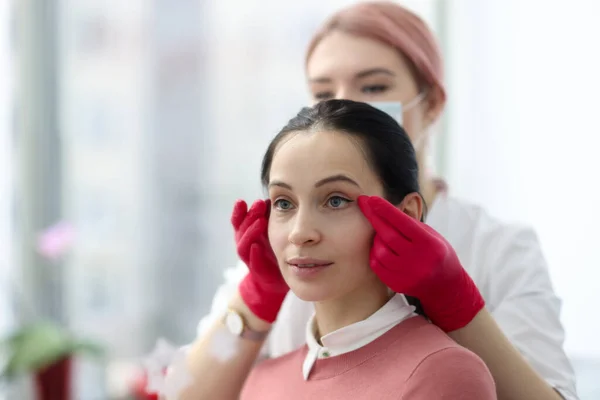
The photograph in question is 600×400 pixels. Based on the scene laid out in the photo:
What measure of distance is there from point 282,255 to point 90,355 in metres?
1.41

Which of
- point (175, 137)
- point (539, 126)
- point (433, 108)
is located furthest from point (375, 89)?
point (175, 137)

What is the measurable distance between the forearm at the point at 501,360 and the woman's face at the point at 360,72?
18.9 inches

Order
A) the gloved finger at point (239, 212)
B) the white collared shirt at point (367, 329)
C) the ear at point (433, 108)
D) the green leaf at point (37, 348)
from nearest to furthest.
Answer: the white collared shirt at point (367, 329) → the gloved finger at point (239, 212) → the ear at point (433, 108) → the green leaf at point (37, 348)

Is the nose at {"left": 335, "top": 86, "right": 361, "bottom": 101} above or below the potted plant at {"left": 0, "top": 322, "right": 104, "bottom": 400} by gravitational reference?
above

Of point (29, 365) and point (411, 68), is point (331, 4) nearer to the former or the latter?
point (411, 68)

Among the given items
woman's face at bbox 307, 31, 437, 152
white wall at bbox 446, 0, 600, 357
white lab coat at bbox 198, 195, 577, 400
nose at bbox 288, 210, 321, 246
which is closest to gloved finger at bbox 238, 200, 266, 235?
nose at bbox 288, 210, 321, 246

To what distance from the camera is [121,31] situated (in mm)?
2312

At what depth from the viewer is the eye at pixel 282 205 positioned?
3.02ft

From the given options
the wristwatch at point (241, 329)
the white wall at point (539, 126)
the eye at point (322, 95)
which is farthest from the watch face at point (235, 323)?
the white wall at point (539, 126)

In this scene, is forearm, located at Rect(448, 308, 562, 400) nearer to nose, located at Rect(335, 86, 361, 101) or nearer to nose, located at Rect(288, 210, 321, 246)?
nose, located at Rect(288, 210, 321, 246)

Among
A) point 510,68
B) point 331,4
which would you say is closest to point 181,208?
point 331,4

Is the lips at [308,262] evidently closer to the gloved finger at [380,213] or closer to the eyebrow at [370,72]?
the gloved finger at [380,213]

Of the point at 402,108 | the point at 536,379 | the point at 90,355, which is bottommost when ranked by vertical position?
the point at 90,355

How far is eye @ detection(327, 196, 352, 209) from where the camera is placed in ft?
2.90
